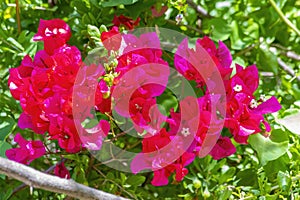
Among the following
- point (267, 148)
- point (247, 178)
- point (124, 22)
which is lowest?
point (247, 178)

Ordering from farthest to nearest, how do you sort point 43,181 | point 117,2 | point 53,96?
1. point 117,2
2. point 53,96
3. point 43,181

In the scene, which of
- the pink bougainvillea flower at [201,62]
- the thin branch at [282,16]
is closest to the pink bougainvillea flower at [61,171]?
the pink bougainvillea flower at [201,62]

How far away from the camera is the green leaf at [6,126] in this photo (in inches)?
40.3

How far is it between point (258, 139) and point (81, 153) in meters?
0.26

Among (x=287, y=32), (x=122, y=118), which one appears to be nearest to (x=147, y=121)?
(x=122, y=118)

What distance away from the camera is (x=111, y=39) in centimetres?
89

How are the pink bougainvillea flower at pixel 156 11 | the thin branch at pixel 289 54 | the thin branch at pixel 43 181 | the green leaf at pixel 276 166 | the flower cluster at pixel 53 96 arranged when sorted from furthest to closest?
the thin branch at pixel 289 54 → the pink bougainvillea flower at pixel 156 11 → the green leaf at pixel 276 166 → the flower cluster at pixel 53 96 → the thin branch at pixel 43 181

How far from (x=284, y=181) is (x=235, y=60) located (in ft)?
0.98

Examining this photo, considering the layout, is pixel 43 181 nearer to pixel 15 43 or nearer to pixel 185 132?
pixel 185 132

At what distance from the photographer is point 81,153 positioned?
970 millimetres

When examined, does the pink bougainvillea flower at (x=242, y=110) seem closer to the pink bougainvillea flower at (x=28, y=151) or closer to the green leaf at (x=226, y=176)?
the green leaf at (x=226, y=176)

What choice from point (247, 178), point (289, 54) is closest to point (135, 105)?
point (247, 178)

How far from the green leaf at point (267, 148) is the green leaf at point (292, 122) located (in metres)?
0.04

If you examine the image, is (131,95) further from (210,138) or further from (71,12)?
(71,12)
